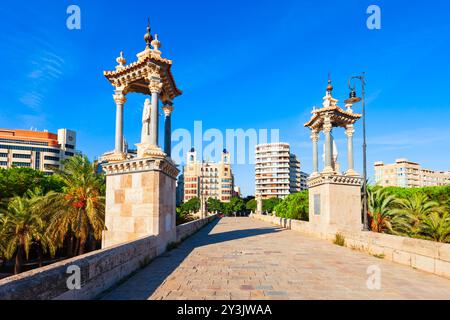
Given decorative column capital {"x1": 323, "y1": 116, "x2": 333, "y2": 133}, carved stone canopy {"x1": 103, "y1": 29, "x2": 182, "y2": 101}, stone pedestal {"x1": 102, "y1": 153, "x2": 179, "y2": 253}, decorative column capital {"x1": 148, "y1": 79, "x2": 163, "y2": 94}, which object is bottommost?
stone pedestal {"x1": 102, "y1": 153, "x2": 179, "y2": 253}

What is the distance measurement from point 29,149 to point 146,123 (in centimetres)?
10595

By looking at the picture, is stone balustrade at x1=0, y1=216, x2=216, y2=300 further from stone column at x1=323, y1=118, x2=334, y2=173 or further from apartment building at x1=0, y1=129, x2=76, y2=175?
apartment building at x1=0, y1=129, x2=76, y2=175

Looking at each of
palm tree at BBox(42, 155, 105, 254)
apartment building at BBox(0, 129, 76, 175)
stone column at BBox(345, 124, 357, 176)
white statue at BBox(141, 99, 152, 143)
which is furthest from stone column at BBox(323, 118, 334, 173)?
apartment building at BBox(0, 129, 76, 175)

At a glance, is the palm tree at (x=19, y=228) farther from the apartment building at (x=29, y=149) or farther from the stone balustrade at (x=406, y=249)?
the apartment building at (x=29, y=149)

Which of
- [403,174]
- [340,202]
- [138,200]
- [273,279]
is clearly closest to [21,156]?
[138,200]

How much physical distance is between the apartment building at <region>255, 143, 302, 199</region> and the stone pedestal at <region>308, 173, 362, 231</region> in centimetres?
11706

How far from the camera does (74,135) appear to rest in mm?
110562

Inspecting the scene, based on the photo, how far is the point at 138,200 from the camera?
10922mm

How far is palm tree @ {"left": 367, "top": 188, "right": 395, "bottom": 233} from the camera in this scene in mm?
A: 16125

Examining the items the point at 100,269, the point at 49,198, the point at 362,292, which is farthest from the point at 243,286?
the point at 49,198

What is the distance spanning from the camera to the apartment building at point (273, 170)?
134000 millimetres

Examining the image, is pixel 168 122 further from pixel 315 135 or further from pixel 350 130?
pixel 350 130
